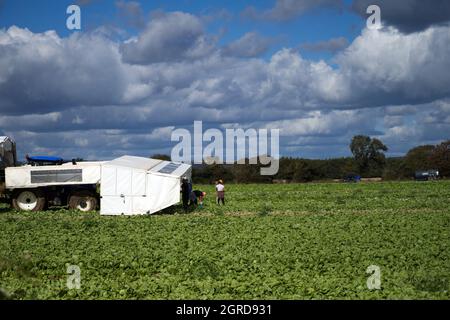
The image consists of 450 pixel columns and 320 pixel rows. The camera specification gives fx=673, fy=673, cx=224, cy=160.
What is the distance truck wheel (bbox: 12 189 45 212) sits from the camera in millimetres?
35469

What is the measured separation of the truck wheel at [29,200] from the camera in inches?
1396

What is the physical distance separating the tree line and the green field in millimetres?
66942

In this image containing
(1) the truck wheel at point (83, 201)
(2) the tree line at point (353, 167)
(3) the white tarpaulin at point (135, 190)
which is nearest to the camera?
(3) the white tarpaulin at point (135, 190)

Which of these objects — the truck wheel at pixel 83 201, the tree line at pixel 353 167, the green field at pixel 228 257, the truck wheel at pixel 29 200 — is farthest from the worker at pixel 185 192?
the tree line at pixel 353 167

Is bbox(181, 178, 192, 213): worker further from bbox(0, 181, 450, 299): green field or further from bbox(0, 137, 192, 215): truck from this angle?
bbox(0, 181, 450, 299): green field

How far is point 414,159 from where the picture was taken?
127 metres

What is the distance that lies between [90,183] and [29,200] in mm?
3804

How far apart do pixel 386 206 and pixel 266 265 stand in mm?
22148

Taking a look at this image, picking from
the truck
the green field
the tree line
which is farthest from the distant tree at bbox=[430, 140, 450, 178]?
the green field

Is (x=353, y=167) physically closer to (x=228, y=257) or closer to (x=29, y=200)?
(x=29, y=200)

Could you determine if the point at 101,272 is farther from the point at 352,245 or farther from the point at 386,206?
the point at 386,206

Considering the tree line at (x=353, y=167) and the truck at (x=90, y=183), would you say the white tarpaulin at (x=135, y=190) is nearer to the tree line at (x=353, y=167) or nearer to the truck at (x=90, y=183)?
the truck at (x=90, y=183)
